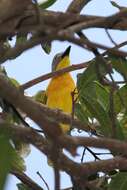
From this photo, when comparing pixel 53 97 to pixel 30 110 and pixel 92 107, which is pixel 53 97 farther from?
pixel 30 110

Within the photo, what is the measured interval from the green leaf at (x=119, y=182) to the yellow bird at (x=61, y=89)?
3.91ft

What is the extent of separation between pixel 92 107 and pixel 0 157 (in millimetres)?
790

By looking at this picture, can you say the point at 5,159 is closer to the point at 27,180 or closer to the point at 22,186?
the point at 27,180

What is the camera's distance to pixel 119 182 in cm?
111

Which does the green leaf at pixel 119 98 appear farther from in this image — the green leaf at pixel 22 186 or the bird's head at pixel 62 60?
the bird's head at pixel 62 60

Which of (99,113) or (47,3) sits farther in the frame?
(99,113)

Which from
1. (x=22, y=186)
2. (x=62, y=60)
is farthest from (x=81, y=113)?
(x=62, y=60)

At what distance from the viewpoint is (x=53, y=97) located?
2602mm

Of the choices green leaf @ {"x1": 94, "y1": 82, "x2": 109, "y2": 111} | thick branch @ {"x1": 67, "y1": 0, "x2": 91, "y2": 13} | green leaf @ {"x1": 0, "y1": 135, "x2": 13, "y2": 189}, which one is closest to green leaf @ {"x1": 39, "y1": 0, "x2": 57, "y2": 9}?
thick branch @ {"x1": 67, "y1": 0, "x2": 91, "y2": 13}

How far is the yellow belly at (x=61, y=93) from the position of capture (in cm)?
250

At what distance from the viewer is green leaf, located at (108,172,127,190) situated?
3.58 feet

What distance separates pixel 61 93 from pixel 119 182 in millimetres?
1696

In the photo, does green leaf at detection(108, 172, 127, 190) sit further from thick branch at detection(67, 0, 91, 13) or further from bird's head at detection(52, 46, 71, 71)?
bird's head at detection(52, 46, 71, 71)

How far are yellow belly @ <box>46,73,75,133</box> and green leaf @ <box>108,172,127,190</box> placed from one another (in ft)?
4.26
